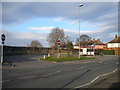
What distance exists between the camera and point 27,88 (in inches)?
271

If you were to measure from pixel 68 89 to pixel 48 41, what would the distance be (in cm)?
6149

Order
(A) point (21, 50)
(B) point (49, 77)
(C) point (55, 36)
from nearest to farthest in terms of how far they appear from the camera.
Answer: (B) point (49, 77)
(A) point (21, 50)
(C) point (55, 36)

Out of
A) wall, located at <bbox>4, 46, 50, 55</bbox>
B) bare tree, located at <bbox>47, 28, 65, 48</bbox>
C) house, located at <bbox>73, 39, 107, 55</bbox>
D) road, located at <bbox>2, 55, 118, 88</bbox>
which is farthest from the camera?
bare tree, located at <bbox>47, 28, 65, 48</bbox>

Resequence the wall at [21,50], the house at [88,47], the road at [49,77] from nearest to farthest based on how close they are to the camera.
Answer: the road at [49,77] < the wall at [21,50] < the house at [88,47]

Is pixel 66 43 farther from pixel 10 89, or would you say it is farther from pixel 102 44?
pixel 10 89

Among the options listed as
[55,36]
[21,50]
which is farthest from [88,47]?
[21,50]

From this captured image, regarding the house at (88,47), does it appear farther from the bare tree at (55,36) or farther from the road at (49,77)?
the road at (49,77)

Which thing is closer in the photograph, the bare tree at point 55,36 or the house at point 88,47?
the house at point 88,47

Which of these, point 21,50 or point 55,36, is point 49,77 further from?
point 55,36

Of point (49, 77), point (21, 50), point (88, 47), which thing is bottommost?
point (49, 77)

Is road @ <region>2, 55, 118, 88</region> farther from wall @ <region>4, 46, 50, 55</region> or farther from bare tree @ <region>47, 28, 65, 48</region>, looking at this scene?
A: bare tree @ <region>47, 28, 65, 48</region>

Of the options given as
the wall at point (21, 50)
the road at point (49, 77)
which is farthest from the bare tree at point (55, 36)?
the road at point (49, 77)

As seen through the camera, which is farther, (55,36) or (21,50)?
(55,36)

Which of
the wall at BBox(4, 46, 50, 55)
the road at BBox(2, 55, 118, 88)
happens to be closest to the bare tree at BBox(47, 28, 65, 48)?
the wall at BBox(4, 46, 50, 55)
